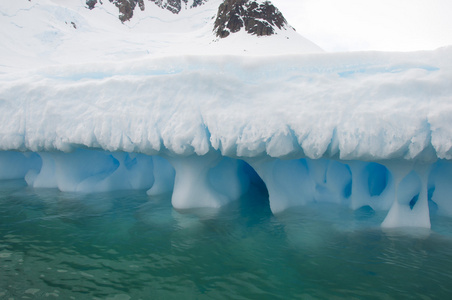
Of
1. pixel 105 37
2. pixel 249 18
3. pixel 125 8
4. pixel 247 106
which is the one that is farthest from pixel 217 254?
pixel 125 8

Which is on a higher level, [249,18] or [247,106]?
Answer: [249,18]

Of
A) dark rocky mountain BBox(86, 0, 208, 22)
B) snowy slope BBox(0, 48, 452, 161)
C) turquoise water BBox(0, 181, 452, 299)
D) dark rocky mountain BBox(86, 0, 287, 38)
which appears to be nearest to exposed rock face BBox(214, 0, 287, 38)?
dark rocky mountain BBox(86, 0, 287, 38)

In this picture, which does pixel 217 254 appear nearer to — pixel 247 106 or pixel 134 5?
pixel 247 106

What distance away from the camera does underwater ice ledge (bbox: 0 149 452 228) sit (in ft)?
A: 13.1

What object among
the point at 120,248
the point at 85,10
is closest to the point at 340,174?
the point at 120,248

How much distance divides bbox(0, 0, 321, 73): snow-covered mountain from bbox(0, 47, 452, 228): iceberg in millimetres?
5743

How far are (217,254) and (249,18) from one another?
20.1 meters

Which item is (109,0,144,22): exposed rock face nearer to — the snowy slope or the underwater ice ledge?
the underwater ice ledge

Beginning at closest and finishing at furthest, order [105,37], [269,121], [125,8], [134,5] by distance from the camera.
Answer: [269,121]
[105,37]
[125,8]
[134,5]

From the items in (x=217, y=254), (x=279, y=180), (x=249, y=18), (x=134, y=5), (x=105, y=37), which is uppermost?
(x=134, y=5)

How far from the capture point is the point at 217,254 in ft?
11.3

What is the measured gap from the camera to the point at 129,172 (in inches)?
267

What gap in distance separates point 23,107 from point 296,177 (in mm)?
4960

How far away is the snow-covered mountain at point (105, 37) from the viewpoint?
43.4 ft
